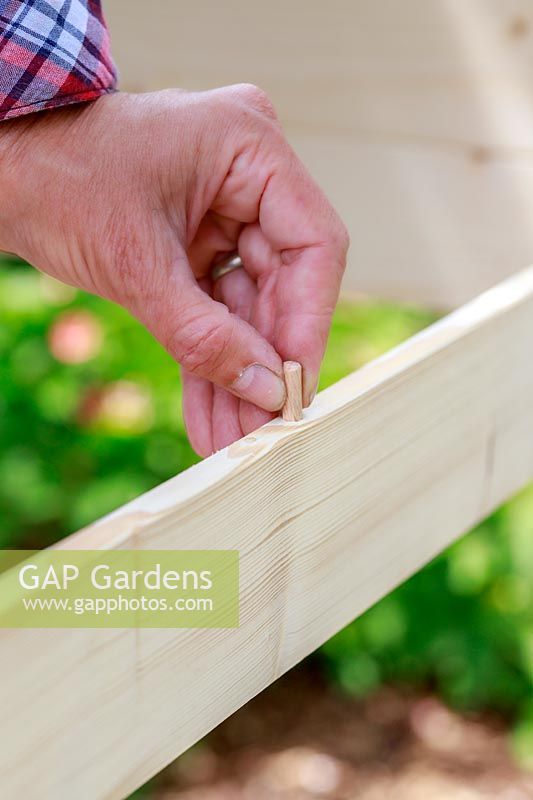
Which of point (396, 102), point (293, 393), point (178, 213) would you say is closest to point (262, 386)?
point (293, 393)

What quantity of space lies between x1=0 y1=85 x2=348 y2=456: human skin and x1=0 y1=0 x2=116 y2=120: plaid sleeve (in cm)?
1

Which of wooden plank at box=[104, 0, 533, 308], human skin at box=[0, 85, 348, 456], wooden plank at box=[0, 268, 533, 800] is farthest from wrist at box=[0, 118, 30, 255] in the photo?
wooden plank at box=[104, 0, 533, 308]

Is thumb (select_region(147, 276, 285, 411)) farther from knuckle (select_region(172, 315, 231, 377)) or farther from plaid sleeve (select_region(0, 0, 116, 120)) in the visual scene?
plaid sleeve (select_region(0, 0, 116, 120))

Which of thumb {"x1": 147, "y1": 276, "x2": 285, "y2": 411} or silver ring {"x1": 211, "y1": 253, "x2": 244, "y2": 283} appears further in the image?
silver ring {"x1": 211, "y1": 253, "x2": 244, "y2": 283}

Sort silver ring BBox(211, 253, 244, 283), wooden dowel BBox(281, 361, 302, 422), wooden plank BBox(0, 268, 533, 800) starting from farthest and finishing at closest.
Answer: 1. silver ring BBox(211, 253, 244, 283)
2. wooden dowel BBox(281, 361, 302, 422)
3. wooden plank BBox(0, 268, 533, 800)

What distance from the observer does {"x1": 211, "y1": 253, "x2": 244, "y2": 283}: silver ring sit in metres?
0.88

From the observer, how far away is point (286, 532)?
0.68 meters

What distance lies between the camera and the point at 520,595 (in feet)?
5.55

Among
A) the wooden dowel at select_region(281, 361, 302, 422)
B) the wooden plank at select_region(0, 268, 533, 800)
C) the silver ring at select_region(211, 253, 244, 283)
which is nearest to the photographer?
the wooden plank at select_region(0, 268, 533, 800)

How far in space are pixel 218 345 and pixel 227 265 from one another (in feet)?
0.64

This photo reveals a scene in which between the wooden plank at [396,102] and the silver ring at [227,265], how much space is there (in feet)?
2.01

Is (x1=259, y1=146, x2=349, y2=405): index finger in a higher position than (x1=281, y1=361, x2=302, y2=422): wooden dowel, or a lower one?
higher

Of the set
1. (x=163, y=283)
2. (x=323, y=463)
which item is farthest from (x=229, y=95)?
(x=323, y=463)

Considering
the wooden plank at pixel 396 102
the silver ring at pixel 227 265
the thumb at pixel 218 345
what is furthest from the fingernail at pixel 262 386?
the wooden plank at pixel 396 102
